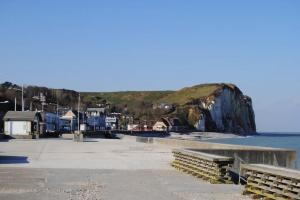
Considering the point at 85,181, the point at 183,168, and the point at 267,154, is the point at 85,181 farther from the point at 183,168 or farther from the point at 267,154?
the point at 267,154

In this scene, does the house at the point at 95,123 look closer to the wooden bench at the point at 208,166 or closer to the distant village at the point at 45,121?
the distant village at the point at 45,121

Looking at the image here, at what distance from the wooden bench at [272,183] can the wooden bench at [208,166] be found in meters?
2.91

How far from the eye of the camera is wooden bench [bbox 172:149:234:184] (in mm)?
19281

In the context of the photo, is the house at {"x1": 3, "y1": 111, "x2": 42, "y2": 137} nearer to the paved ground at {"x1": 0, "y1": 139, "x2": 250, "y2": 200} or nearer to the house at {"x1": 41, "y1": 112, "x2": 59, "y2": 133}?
the house at {"x1": 41, "y1": 112, "x2": 59, "y2": 133}

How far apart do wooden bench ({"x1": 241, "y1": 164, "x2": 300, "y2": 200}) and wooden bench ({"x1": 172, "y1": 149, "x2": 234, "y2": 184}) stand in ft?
9.54

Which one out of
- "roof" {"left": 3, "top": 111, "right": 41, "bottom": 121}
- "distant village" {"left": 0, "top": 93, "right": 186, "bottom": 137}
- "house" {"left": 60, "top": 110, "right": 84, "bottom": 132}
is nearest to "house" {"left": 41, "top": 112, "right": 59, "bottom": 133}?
"distant village" {"left": 0, "top": 93, "right": 186, "bottom": 137}

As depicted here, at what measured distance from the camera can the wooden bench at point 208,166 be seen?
63.3ft

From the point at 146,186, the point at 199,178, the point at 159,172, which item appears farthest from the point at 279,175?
the point at 159,172

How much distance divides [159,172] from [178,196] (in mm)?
7814

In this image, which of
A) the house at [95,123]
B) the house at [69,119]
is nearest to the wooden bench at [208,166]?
the house at [69,119]

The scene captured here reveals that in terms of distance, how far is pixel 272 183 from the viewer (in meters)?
14.4

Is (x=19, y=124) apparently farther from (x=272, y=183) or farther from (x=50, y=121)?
(x=272, y=183)

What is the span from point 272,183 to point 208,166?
6.08 metres

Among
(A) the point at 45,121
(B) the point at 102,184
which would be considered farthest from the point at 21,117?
(B) the point at 102,184
